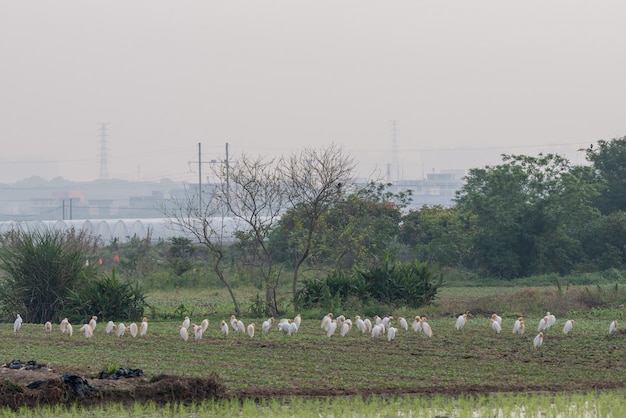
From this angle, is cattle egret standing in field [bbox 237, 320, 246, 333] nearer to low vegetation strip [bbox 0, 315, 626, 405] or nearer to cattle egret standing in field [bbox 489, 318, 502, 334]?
low vegetation strip [bbox 0, 315, 626, 405]

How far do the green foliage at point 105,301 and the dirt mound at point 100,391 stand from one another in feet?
35.1

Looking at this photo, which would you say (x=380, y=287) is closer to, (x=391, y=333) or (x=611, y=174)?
(x=391, y=333)

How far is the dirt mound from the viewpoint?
12391 millimetres

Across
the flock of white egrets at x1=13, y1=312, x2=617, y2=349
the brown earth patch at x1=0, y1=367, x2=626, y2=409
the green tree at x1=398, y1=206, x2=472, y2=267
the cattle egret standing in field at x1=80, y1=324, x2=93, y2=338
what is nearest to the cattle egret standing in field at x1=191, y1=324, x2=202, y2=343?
the flock of white egrets at x1=13, y1=312, x2=617, y2=349

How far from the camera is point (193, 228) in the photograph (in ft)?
82.8

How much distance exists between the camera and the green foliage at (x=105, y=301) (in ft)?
77.9

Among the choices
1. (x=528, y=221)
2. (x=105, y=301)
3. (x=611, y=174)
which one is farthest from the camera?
(x=611, y=174)

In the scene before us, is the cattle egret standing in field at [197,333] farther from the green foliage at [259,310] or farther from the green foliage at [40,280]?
the green foliage at [40,280]

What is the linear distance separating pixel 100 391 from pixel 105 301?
453 inches

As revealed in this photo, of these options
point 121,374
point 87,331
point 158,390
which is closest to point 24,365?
point 121,374

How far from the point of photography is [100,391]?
12.7 metres

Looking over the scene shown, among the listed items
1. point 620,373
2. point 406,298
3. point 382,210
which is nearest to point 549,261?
point 382,210

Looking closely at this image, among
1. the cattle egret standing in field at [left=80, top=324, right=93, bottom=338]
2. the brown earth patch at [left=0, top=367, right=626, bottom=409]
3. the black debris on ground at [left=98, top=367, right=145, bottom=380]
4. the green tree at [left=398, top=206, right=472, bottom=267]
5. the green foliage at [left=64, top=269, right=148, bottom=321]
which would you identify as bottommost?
the brown earth patch at [left=0, top=367, right=626, bottom=409]

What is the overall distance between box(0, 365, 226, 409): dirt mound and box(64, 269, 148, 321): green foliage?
35.1ft
